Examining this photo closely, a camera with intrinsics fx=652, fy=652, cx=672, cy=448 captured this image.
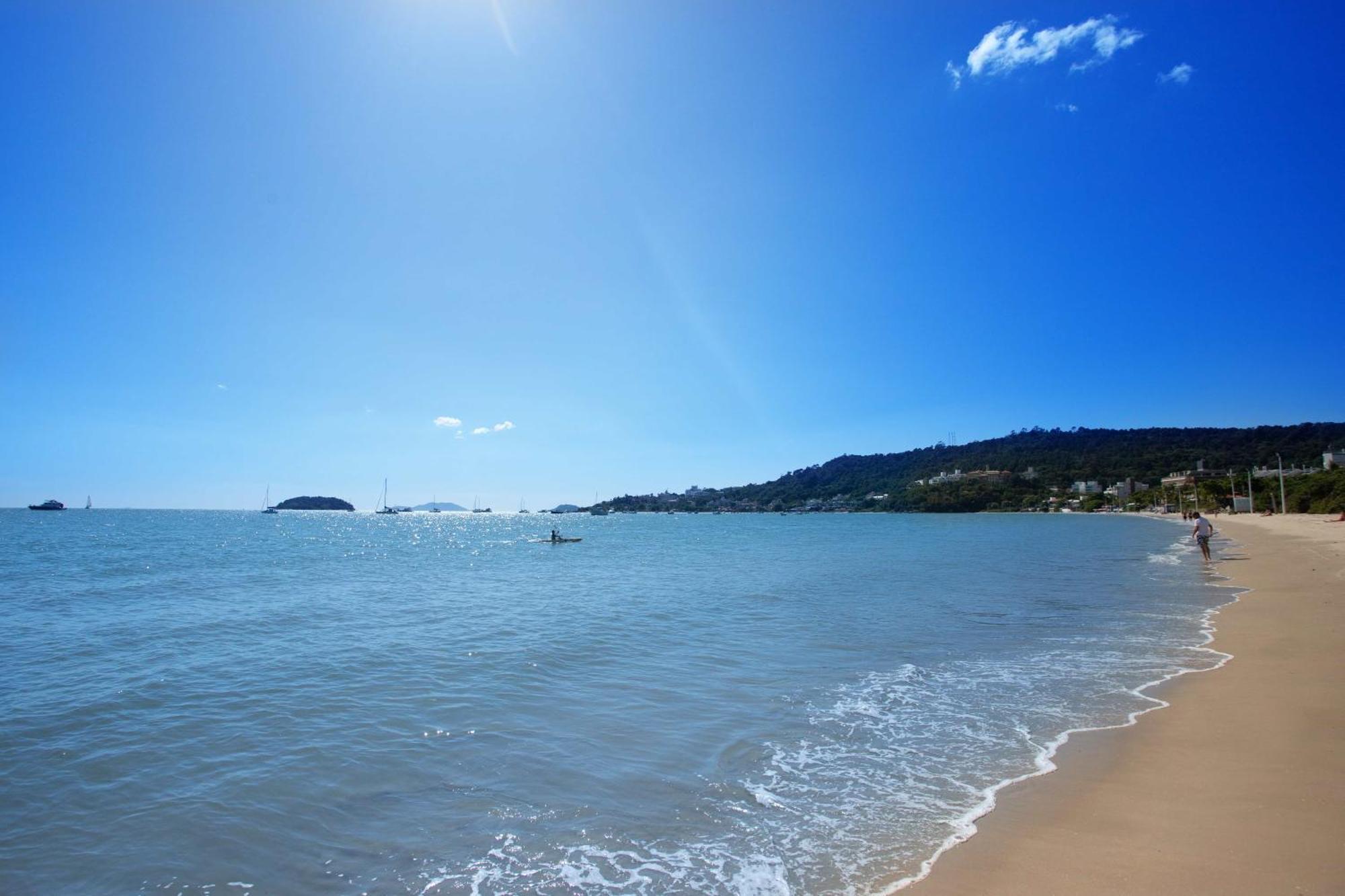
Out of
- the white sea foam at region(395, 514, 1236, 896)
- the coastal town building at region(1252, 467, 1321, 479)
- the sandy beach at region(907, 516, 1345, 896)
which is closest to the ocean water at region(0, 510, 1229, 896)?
the white sea foam at region(395, 514, 1236, 896)

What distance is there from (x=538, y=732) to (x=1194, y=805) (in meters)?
6.62

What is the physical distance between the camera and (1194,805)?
5523mm

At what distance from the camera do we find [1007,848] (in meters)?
4.99

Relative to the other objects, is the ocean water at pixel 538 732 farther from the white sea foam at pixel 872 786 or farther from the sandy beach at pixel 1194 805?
the sandy beach at pixel 1194 805

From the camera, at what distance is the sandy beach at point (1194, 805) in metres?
4.43

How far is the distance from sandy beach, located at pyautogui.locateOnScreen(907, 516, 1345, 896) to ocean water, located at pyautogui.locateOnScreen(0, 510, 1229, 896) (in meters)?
0.39

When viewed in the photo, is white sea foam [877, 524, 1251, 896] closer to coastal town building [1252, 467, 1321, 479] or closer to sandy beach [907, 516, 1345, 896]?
sandy beach [907, 516, 1345, 896]

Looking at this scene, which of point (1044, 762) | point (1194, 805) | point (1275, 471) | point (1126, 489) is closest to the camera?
point (1194, 805)

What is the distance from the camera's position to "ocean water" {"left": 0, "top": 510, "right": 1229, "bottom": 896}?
5.13 m

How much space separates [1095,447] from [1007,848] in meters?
231

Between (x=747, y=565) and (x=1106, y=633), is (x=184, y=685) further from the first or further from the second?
(x=747, y=565)

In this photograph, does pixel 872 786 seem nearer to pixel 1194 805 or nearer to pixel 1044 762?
pixel 1044 762

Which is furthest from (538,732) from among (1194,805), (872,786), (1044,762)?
(1194,805)

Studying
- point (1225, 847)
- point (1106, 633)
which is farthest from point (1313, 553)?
point (1225, 847)
